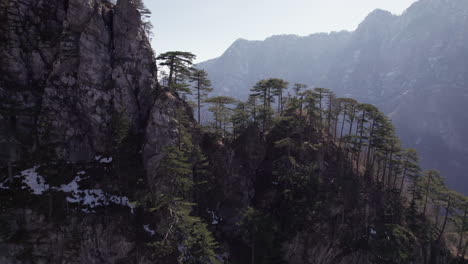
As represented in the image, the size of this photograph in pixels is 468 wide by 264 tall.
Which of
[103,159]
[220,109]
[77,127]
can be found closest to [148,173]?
[103,159]

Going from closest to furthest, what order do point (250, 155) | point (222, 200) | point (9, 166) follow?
point (9, 166), point (222, 200), point (250, 155)

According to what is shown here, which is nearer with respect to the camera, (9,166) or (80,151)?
(9,166)

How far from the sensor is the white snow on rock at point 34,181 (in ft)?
82.7

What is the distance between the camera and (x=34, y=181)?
25922 millimetres

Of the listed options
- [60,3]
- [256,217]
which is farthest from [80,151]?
[256,217]

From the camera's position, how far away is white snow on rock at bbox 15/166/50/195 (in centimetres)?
2521

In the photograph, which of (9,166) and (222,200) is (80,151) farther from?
(222,200)

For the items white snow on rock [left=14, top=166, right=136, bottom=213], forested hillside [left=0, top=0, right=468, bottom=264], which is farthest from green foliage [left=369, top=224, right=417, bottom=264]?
white snow on rock [left=14, top=166, right=136, bottom=213]

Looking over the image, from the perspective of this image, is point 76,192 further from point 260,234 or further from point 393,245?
point 393,245

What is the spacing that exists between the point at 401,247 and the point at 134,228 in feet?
121

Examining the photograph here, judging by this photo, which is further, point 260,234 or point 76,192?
point 260,234

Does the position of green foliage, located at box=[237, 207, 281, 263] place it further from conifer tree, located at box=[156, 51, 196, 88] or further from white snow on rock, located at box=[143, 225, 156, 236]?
conifer tree, located at box=[156, 51, 196, 88]

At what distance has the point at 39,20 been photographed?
30.0 metres

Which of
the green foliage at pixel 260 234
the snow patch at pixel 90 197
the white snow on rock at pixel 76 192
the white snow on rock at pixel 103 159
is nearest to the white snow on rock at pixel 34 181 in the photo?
the white snow on rock at pixel 76 192
